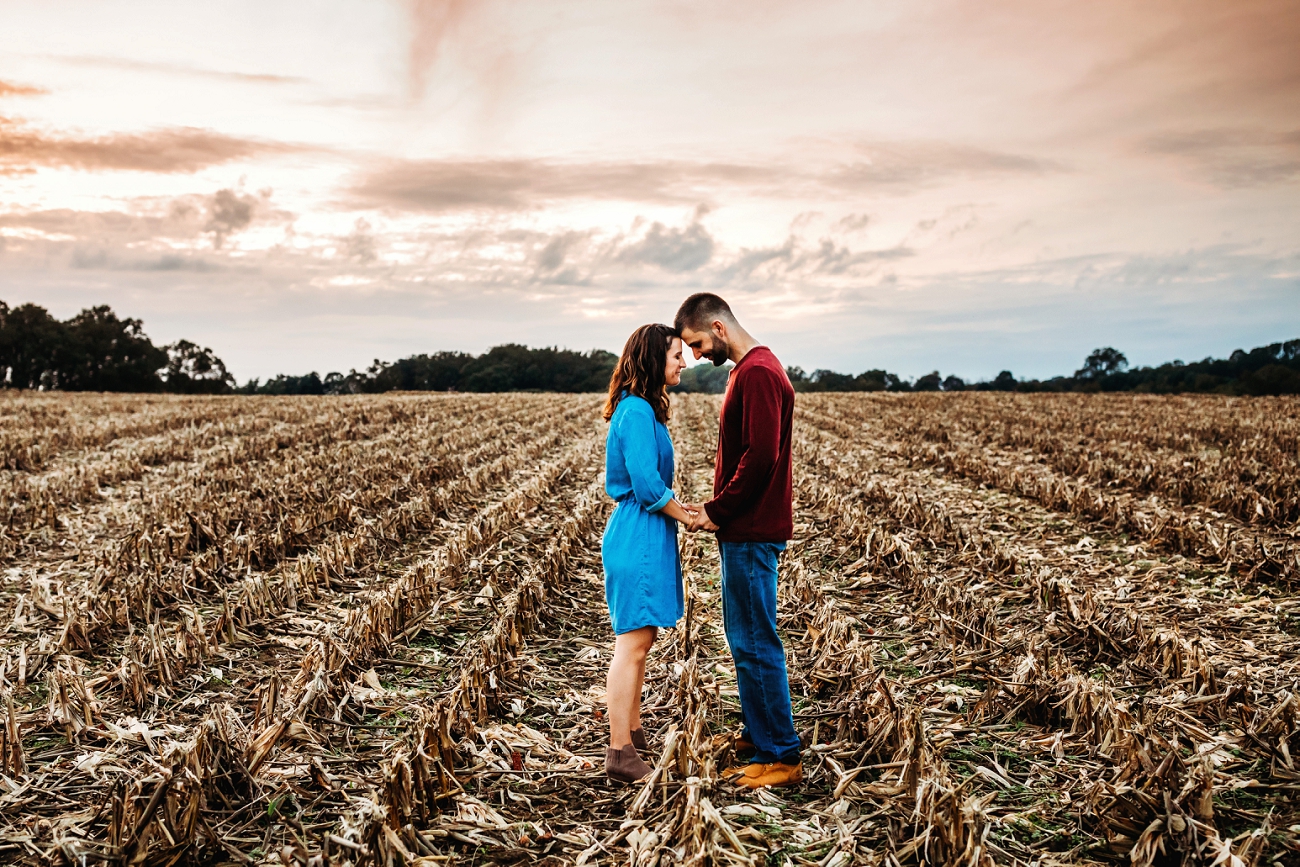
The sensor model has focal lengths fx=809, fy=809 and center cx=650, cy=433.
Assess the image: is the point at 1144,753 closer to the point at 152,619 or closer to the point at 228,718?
the point at 228,718

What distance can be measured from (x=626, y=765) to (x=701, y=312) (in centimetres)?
248

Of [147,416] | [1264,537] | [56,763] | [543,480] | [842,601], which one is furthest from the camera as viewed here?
[147,416]

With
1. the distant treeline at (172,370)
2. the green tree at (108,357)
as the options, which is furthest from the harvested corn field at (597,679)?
the green tree at (108,357)

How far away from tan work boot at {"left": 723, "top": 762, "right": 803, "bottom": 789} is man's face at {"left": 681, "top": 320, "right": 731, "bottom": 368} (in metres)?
2.28

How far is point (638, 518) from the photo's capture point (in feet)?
13.9

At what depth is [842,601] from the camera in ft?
25.9

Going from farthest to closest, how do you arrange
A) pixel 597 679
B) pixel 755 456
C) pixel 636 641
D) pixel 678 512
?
pixel 597 679, pixel 636 641, pixel 678 512, pixel 755 456

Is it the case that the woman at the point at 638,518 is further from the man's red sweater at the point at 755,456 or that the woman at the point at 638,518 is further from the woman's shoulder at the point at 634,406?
the man's red sweater at the point at 755,456

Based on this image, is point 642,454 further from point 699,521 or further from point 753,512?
point 753,512

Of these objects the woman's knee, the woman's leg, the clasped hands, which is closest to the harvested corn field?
the woman's leg

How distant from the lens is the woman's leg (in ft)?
14.1

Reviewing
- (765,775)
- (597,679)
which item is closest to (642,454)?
(765,775)

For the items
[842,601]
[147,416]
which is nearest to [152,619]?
[842,601]

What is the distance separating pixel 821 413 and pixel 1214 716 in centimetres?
2447
